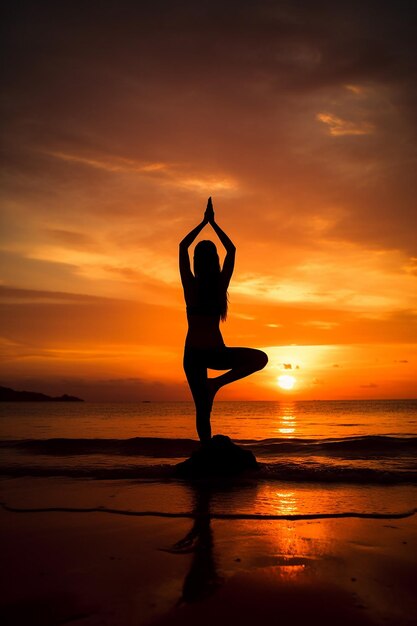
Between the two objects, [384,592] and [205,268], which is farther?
[205,268]

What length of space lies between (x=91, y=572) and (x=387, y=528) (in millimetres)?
2410

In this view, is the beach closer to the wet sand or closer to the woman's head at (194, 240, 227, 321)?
the wet sand

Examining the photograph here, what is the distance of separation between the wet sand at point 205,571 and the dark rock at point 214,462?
7.60 feet

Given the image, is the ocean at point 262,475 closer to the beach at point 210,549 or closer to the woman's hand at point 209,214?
the beach at point 210,549

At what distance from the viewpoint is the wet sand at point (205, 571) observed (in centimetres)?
233

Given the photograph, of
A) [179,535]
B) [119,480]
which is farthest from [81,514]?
[119,480]

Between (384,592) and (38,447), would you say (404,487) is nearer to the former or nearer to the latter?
(384,592)

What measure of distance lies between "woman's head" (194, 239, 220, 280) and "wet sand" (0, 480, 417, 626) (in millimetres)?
3296

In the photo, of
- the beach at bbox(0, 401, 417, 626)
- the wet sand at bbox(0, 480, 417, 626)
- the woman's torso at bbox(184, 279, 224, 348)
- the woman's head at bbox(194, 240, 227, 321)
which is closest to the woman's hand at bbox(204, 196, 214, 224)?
the woman's head at bbox(194, 240, 227, 321)

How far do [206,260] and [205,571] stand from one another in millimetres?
4383

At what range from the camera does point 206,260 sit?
6.62 meters

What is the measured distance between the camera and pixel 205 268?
21.7ft

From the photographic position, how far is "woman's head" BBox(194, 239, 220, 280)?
21.7 ft

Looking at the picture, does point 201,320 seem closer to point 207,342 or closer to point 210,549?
point 207,342
